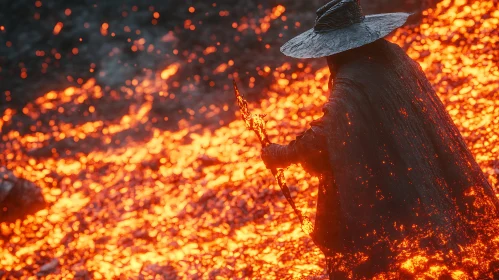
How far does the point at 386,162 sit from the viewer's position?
2.04 m

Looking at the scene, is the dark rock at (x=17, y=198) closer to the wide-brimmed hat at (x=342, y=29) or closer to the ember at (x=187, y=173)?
the ember at (x=187, y=173)

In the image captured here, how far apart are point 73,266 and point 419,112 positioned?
138 inches

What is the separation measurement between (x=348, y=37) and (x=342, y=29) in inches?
2.8

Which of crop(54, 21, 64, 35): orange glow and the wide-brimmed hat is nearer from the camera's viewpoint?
the wide-brimmed hat

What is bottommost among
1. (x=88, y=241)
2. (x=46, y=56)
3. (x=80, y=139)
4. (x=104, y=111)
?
(x=88, y=241)

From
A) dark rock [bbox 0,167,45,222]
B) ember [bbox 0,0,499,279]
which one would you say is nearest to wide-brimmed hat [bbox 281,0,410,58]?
ember [bbox 0,0,499,279]

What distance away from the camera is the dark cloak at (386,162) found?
2020mm

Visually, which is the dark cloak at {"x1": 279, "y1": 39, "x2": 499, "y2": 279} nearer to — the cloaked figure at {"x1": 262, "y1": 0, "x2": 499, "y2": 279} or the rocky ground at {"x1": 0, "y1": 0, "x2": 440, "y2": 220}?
the cloaked figure at {"x1": 262, "y1": 0, "x2": 499, "y2": 279}

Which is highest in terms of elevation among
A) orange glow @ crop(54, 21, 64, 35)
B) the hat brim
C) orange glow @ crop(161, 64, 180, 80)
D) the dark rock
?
orange glow @ crop(54, 21, 64, 35)

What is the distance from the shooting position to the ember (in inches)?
163

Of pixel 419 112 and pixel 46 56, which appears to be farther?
pixel 46 56

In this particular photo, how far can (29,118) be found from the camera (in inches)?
252

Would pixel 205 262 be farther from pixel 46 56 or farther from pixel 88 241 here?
pixel 46 56

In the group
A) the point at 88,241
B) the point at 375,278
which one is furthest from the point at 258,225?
the point at 375,278
